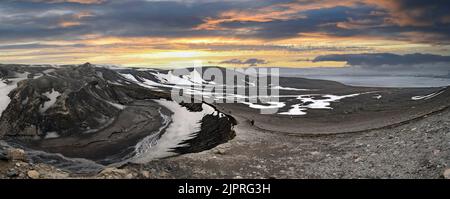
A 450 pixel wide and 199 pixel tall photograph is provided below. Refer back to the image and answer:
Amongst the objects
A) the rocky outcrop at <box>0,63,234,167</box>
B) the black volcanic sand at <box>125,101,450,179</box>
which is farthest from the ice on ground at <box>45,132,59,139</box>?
the black volcanic sand at <box>125,101,450,179</box>

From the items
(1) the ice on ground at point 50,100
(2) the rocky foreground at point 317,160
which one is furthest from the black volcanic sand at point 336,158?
(1) the ice on ground at point 50,100

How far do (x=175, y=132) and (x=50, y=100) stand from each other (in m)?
15.1

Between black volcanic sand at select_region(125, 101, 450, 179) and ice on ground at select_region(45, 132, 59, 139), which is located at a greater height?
black volcanic sand at select_region(125, 101, 450, 179)

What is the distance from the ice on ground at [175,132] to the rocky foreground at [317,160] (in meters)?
6.64

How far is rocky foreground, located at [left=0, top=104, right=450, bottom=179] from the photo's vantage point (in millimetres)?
16531

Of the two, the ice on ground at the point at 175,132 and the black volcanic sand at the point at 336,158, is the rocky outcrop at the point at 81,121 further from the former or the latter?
the black volcanic sand at the point at 336,158

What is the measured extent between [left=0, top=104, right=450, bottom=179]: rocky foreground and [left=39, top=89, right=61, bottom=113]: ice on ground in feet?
78.7

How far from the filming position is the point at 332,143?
2555 cm

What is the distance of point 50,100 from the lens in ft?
135

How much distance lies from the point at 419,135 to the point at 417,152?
3250mm

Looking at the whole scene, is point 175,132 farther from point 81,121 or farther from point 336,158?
point 336,158

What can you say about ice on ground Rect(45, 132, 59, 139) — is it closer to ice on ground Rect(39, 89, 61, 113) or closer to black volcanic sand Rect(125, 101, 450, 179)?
ice on ground Rect(39, 89, 61, 113)

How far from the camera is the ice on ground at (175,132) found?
28.6 meters

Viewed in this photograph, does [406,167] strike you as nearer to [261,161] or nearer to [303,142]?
[261,161]
